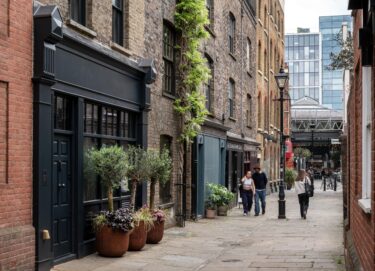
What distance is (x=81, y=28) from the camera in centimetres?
1145

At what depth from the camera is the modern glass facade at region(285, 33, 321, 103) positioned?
179250 mm

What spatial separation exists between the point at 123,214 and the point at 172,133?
19.8 ft

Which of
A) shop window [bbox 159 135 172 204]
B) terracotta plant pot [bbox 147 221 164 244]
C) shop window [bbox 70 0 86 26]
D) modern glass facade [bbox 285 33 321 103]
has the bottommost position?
terracotta plant pot [bbox 147 221 164 244]

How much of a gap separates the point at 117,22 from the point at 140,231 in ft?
15.5

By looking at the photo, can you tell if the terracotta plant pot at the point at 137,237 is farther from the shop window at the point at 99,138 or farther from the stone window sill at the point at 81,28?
the stone window sill at the point at 81,28

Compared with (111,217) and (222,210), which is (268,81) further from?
(111,217)

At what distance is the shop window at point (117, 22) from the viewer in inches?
538

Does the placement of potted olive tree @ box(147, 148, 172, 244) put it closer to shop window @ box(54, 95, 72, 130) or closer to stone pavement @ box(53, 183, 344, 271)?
stone pavement @ box(53, 183, 344, 271)

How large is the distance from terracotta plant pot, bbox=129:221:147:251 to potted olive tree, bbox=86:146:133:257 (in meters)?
0.65

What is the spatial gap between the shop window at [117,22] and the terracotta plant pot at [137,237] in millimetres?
4193

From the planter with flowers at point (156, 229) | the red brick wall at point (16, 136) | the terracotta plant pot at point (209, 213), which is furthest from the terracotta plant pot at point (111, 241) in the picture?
the terracotta plant pot at point (209, 213)

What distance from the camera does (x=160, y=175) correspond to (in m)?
13.2

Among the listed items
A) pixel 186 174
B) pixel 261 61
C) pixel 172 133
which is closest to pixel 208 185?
pixel 186 174

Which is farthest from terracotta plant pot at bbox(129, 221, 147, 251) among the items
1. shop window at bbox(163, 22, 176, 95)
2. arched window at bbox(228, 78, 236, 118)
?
arched window at bbox(228, 78, 236, 118)
